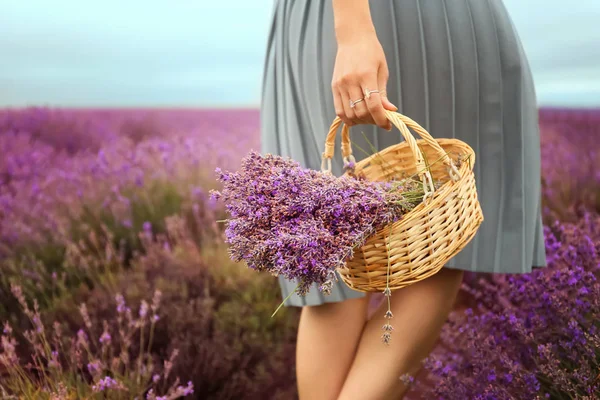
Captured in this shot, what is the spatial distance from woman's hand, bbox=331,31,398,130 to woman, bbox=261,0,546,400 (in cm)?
19

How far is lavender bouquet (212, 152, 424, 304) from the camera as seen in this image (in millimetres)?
1113

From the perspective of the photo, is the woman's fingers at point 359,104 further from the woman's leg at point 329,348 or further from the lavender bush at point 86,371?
the lavender bush at point 86,371

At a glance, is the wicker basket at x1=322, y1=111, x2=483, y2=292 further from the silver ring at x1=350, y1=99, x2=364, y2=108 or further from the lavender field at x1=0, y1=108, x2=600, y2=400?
the lavender field at x1=0, y1=108, x2=600, y2=400

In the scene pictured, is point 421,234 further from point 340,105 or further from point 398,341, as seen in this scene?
point 398,341

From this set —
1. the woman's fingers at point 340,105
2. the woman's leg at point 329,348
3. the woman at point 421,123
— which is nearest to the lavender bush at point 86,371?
the woman's leg at point 329,348

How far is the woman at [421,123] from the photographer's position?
1584 mm

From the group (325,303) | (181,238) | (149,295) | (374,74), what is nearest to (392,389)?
(325,303)

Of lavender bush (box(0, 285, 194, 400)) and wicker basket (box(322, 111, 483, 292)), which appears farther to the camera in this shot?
lavender bush (box(0, 285, 194, 400))

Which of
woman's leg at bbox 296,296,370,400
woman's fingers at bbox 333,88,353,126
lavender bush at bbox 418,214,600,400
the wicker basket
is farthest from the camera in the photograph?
woman's leg at bbox 296,296,370,400

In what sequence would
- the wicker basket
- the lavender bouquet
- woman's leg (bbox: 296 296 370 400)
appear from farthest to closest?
woman's leg (bbox: 296 296 370 400) < the wicker basket < the lavender bouquet

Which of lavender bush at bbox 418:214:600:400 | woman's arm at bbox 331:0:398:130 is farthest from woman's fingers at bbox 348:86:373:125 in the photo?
lavender bush at bbox 418:214:600:400

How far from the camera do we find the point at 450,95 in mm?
1611

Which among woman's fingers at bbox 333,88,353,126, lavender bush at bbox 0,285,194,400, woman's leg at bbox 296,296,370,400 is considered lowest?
lavender bush at bbox 0,285,194,400

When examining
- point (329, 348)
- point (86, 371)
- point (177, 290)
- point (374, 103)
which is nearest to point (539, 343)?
point (329, 348)
